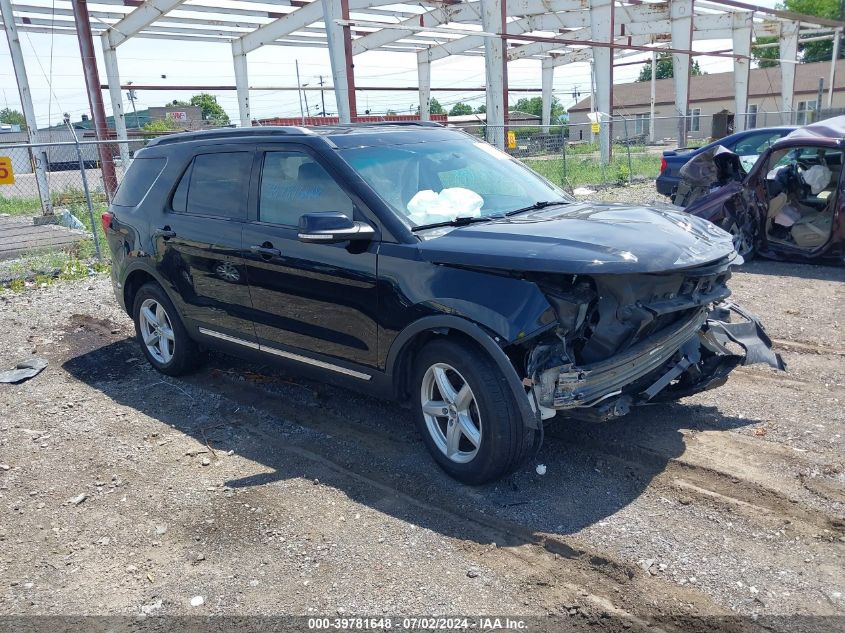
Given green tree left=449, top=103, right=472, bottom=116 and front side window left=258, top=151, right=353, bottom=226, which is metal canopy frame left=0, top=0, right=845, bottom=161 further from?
green tree left=449, top=103, right=472, bottom=116

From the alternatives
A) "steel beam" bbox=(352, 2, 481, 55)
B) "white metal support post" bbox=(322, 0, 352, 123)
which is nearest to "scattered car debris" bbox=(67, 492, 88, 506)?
"white metal support post" bbox=(322, 0, 352, 123)

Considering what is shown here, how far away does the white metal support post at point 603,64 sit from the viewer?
922 inches

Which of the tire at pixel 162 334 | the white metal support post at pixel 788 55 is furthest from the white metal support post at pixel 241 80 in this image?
the white metal support post at pixel 788 55

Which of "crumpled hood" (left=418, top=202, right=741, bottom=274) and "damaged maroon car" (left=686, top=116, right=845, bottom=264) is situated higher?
"crumpled hood" (left=418, top=202, right=741, bottom=274)

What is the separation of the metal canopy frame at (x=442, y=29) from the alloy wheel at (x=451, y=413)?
442 inches

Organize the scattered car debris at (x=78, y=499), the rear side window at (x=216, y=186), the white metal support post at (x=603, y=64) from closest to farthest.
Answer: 1. the scattered car debris at (x=78, y=499)
2. the rear side window at (x=216, y=186)
3. the white metal support post at (x=603, y=64)

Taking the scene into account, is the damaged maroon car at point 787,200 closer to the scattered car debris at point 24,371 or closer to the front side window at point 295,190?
the front side window at point 295,190

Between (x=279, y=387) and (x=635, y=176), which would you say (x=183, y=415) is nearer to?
(x=279, y=387)

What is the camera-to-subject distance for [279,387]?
5848 millimetres

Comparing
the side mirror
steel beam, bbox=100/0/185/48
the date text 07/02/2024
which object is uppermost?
steel beam, bbox=100/0/185/48

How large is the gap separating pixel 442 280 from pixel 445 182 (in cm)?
104

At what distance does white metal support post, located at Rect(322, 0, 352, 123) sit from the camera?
1429 centimetres

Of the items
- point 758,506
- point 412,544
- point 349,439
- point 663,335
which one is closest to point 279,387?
point 349,439

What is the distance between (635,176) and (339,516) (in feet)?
65.3
